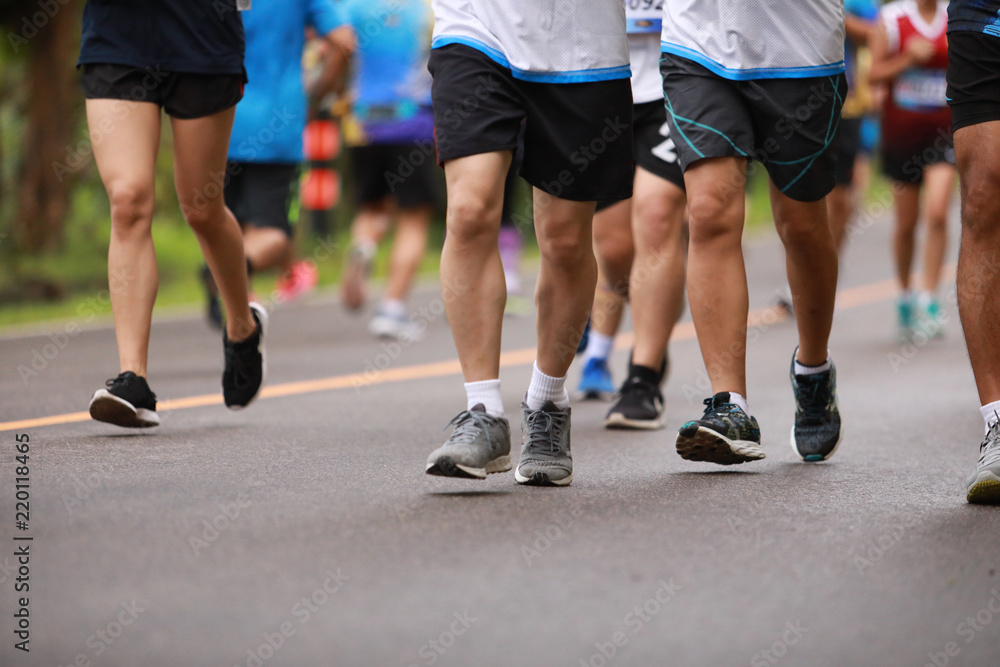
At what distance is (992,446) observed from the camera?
355cm

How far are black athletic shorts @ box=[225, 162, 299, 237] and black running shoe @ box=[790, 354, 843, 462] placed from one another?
3.26 metres

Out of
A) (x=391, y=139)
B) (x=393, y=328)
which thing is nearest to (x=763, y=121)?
(x=393, y=328)

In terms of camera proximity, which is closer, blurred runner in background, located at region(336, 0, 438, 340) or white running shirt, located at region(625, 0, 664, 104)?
white running shirt, located at region(625, 0, 664, 104)

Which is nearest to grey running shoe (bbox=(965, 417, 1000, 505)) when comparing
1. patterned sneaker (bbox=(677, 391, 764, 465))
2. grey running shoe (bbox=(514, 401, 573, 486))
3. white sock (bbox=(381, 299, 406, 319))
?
patterned sneaker (bbox=(677, 391, 764, 465))

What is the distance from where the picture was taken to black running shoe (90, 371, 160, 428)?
14.2 feet

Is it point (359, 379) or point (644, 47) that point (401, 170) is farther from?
point (644, 47)

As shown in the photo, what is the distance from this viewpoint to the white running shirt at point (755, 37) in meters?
3.96

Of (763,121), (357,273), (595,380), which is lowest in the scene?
(357,273)

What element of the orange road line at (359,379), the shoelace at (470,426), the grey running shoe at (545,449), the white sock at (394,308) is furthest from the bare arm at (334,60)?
the shoelace at (470,426)

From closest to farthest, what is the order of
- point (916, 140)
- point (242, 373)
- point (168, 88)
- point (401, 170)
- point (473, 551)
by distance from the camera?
1. point (473, 551)
2. point (168, 88)
3. point (242, 373)
4. point (916, 140)
5. point (401, 170)

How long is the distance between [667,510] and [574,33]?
135 centimetres

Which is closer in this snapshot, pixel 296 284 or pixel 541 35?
pixel 541 35

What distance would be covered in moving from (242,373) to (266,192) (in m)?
1.88

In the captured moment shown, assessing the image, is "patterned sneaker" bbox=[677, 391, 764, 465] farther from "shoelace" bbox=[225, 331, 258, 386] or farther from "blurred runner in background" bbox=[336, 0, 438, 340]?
"blurred runner in background" bbox=[336, 0, 438, 340]
